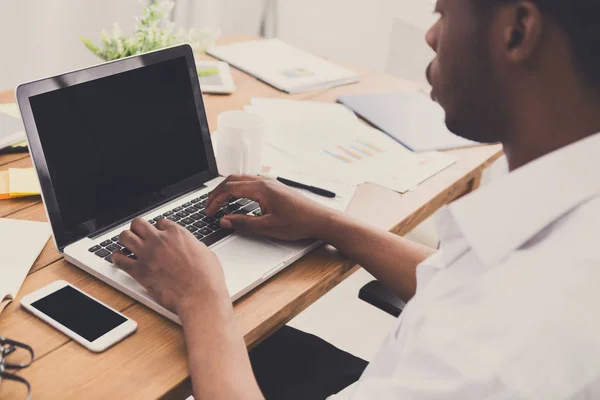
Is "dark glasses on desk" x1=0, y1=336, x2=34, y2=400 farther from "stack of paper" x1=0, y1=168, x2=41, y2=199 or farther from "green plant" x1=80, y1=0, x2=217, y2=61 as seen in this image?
"green plant" x1=80, y1=0, x2=217, y2=61

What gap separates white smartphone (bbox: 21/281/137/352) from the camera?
2.68 feet

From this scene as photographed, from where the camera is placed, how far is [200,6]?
117 inches

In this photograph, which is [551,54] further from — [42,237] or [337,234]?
[42,237]

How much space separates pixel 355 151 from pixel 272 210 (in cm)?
41

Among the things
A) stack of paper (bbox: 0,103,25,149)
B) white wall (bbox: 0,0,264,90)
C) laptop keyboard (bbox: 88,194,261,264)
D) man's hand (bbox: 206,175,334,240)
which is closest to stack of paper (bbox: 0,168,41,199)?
stack of paper (bbox: 0,103,25,149)

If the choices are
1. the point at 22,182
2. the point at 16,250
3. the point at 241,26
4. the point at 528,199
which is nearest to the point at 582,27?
the point at 528,199

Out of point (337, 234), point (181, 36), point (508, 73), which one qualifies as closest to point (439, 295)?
point (508, 73)

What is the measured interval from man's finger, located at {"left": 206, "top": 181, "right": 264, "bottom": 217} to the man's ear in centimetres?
54

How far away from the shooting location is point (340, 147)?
4.74ft

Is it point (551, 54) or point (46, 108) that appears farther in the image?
point (46, 108)

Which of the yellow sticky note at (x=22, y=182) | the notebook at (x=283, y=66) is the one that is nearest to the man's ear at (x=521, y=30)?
the yellow sticky note at (x=22, y=182)

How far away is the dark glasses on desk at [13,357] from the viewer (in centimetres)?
74

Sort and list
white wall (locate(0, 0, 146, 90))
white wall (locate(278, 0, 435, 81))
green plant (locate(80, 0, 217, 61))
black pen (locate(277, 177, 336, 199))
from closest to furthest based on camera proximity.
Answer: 1. black pen (locate(277, 177, 336, 199))
2. green plant (locate(80, 0, 217, 61))
3. white wall (locate(0, 0, 146, 90))
4. white wall (locate(278, 0, 435, 81))

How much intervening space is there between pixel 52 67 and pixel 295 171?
170 cm
